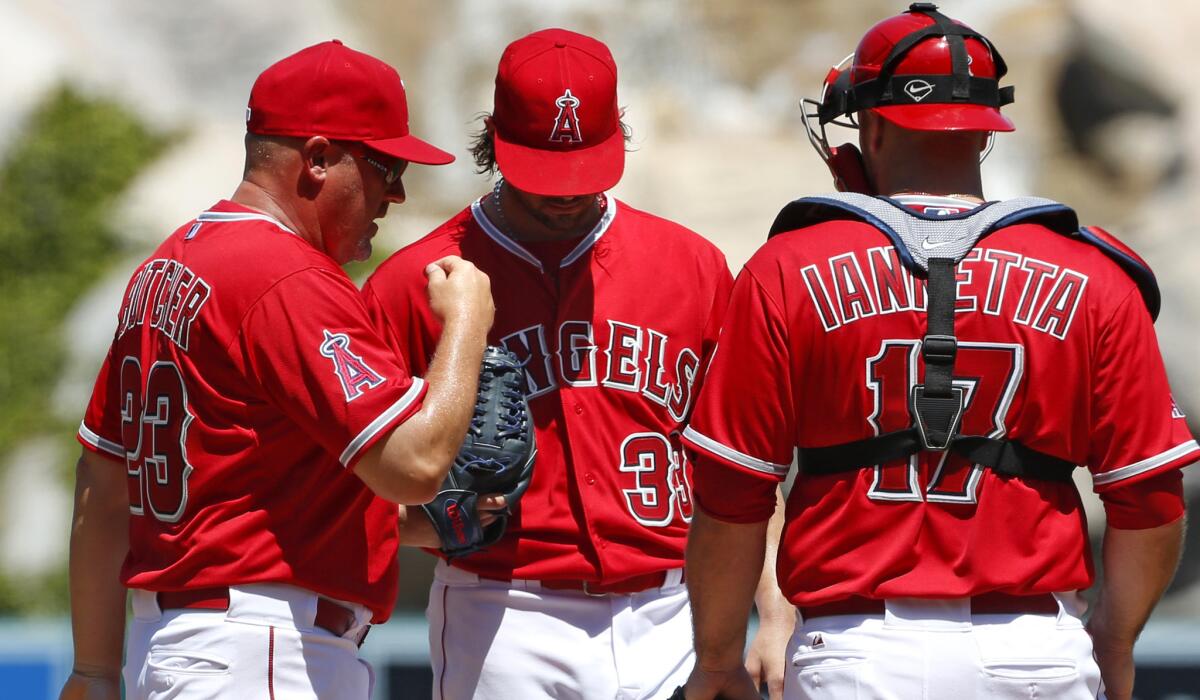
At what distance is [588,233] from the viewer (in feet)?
11.9

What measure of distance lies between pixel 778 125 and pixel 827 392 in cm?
1189

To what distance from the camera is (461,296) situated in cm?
303

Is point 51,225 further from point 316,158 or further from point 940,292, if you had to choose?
point 940,292

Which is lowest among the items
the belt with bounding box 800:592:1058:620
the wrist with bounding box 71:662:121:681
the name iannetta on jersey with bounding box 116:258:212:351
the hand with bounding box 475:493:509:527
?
the wrist with bounding box 71:662:121:681

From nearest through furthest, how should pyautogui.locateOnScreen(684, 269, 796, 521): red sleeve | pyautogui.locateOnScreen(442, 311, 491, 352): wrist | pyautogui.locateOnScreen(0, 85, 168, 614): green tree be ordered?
1. pyautogui.locateOnScreen(684, 269, 796, 521): red sleeve
2. pyautogui.locateOnScreen(442, 311, 491, 352): wrist
3. pyautogui.locateOnScreen(0, 85, 168, 614): green tree

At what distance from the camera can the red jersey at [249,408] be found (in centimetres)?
Result: 280

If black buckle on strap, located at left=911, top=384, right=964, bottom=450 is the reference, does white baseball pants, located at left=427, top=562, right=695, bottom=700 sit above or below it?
below

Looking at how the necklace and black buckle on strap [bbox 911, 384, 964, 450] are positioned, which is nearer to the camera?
black buckle on strap [bbox 911, 384, 964, 450]

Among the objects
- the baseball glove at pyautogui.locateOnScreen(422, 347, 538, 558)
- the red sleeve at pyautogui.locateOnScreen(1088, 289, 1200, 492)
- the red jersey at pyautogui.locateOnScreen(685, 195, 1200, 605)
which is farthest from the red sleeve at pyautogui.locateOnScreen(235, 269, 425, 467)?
the red sleeve at pyautogui.locateOnScreen(1088, 289, 1200, 492)

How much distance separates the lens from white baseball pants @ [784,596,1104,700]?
2666mm

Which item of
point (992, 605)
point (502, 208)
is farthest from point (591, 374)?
point (992, 605)

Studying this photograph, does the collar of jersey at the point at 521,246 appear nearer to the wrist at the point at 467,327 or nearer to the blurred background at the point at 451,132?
the wrist at the point at 467,327

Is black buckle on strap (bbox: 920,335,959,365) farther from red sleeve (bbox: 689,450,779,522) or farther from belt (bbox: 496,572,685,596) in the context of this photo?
belt (bbox: 496,572,685,596)

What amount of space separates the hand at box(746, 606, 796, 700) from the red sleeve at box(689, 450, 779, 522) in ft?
2.11
